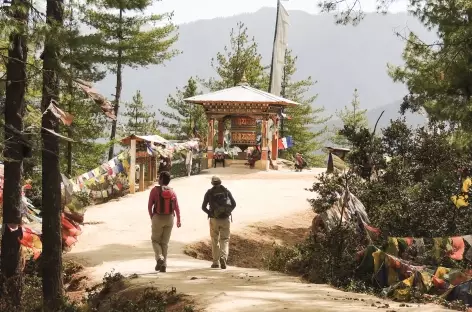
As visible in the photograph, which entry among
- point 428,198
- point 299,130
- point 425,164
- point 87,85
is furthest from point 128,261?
point 299,130

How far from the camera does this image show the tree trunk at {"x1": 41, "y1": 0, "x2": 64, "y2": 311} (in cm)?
905

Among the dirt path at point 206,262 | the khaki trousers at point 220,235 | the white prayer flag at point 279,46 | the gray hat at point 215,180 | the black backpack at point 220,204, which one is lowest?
the dirt path at point 206,262

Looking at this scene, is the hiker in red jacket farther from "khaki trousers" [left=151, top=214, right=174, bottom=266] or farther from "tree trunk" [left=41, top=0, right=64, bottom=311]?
"tree trunk" [left=41, top=0, right=64, bottom=311]

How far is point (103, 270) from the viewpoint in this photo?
10500 millimetres

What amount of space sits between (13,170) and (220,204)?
11.4ft

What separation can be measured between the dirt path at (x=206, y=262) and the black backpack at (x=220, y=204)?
101 cm

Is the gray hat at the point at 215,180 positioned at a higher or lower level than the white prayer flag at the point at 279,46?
lower

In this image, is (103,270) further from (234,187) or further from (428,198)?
(234,187)

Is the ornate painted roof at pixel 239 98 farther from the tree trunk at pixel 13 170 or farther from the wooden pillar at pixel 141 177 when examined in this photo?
the tree trunk at pixel 13 170

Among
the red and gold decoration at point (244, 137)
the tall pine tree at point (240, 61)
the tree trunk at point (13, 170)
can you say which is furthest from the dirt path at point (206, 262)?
the tall pine tree at point (240, 61)

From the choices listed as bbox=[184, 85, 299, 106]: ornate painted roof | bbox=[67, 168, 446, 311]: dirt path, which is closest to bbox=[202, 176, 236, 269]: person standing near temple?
bbox=[67, 168, 446, 311]: dirt path

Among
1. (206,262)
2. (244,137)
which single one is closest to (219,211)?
(206,262)

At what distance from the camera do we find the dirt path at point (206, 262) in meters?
7.08

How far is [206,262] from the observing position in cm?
1134
